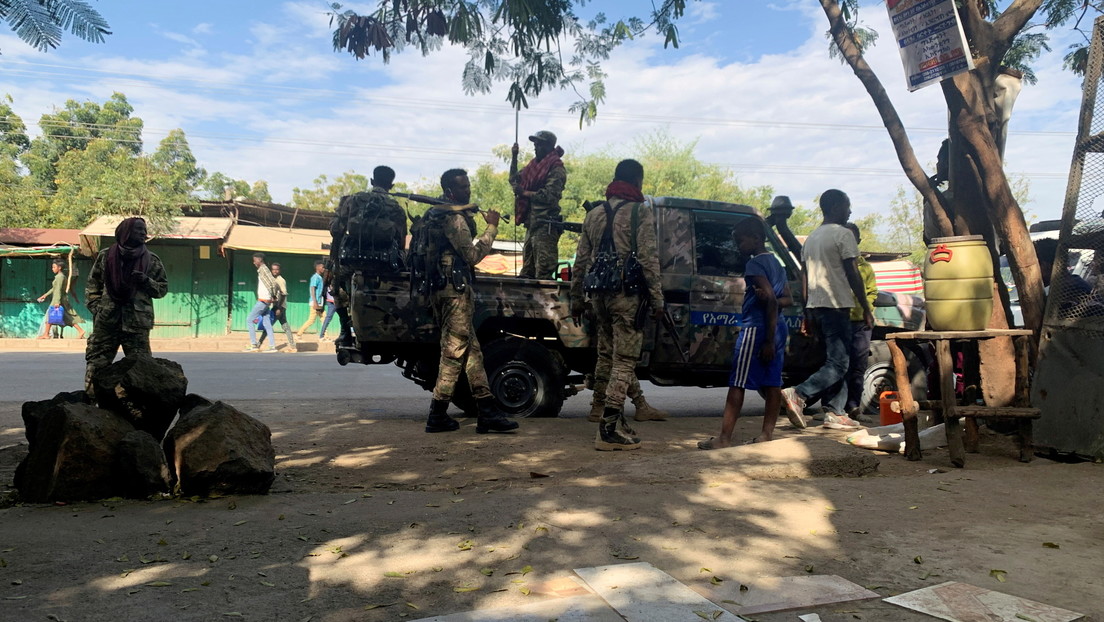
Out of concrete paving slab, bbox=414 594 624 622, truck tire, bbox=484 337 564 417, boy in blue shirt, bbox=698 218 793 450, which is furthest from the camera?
truck tire, bbox=484 337 564 417

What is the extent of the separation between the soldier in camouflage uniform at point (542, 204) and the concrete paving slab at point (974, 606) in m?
5.12

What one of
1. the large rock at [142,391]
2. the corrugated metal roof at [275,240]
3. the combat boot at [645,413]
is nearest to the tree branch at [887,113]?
the combat boot at [645,413]

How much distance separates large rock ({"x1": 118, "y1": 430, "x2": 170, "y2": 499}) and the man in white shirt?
16.2 ft

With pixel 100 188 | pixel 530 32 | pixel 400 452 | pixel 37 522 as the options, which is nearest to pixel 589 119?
pixel 530 32

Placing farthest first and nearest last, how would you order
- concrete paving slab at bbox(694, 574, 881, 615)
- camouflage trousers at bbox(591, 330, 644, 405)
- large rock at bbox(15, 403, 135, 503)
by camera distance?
1. camouflage trousers at bbox(591, 330, 644, 405)
2. large rock at bbox(15, 403, 135, 503)
3. concrete paving slab at bbox(694, 574, 881, 615)

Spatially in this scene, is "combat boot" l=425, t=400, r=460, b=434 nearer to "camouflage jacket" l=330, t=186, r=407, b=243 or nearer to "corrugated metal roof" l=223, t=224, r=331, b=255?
"camouflage jacket" l=330, t=186, r=407, b=243

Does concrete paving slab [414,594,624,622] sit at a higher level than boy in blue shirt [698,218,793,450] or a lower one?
lower

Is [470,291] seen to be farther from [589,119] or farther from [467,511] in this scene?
[467,511]

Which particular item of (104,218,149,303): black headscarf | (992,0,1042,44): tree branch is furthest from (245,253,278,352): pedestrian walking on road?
(992,0,1042,44): tree branch

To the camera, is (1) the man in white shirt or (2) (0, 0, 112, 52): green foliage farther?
(1) the man in white shirt

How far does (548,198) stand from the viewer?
7.53 meters

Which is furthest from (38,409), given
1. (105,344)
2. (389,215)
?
(389,215)

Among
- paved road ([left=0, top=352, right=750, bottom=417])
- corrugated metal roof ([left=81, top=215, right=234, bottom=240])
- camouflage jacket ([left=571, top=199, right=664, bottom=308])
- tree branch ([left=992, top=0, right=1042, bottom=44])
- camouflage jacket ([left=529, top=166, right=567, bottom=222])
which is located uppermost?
tree branch ([left=992, top=0, right=1042, bottom=44])

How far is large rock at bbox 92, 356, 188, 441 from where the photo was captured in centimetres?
Result: 445
